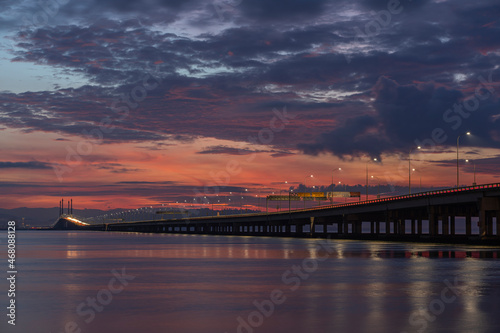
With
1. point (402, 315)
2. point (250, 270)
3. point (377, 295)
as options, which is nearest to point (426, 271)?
point (250, 270)

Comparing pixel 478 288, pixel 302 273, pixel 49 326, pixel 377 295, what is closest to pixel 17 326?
pixel 49 326

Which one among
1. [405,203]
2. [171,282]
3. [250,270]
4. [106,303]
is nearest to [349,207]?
[405,203]

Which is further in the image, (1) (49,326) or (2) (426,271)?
(2) (426,271)

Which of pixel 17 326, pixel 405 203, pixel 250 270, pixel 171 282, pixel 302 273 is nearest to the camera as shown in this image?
pixel 17 326

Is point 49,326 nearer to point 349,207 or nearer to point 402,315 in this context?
point 402,315

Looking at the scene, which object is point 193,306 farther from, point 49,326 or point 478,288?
point 478,288

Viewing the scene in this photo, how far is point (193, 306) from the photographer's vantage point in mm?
27297

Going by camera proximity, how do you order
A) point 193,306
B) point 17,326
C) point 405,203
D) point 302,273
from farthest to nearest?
point 405,203 < point 302,273 < point 193,306 < point 17,326

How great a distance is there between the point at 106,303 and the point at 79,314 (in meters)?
3.29

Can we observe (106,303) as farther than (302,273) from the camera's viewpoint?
No

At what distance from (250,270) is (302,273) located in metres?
5.18

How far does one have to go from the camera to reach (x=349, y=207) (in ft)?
556

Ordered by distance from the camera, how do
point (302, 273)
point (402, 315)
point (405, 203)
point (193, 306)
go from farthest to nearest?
point (405, 203) → point (302, 273) → point (193, 306) → point (402, 315)

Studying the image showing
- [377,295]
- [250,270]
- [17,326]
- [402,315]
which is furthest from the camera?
[250,270]
